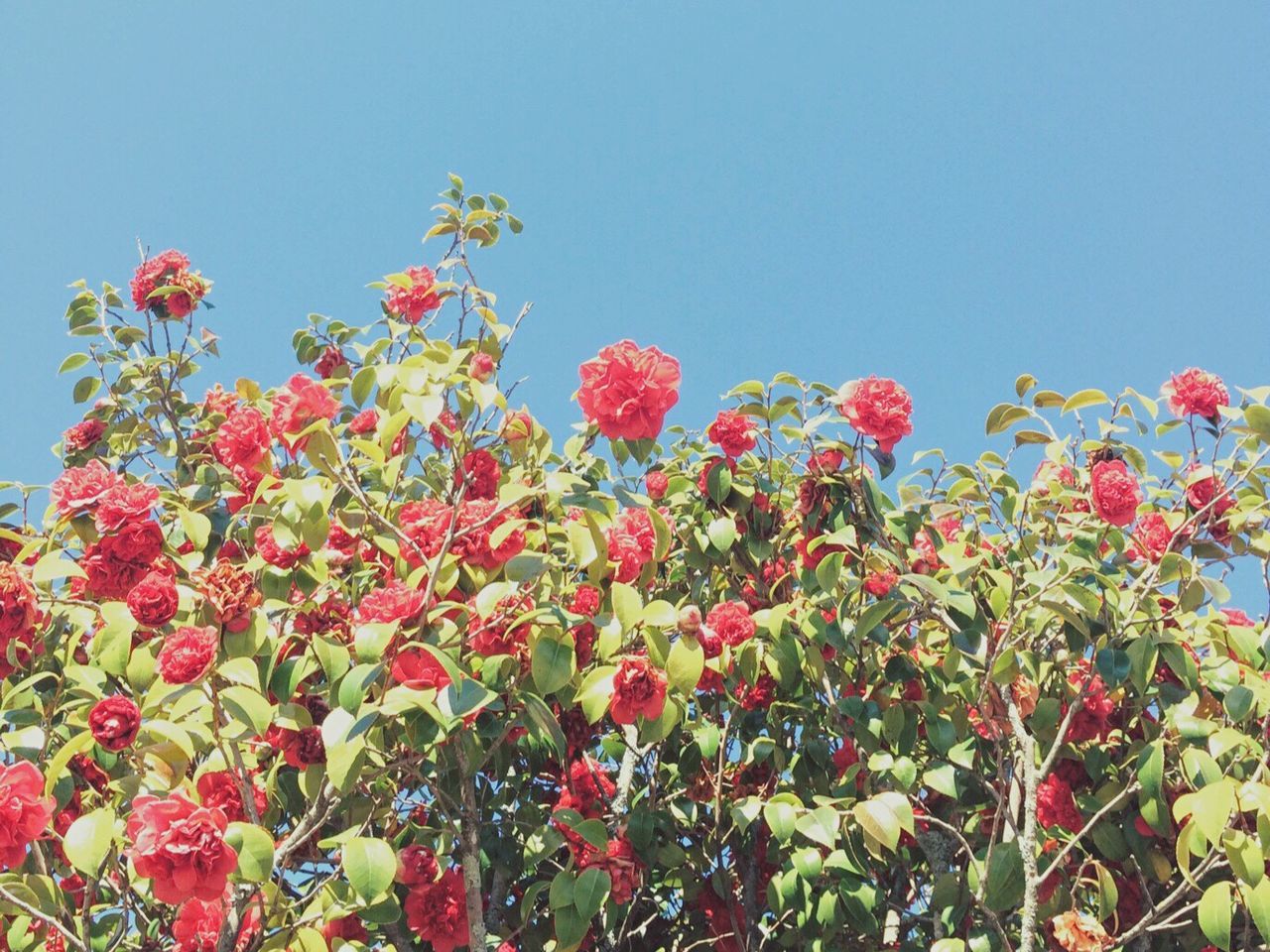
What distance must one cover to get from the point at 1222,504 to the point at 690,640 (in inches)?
64.6

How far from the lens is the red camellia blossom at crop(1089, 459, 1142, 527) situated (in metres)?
2.54

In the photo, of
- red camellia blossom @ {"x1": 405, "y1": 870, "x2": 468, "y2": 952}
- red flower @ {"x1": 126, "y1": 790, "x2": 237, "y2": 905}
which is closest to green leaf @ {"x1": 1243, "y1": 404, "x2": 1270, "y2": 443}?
red camellia blossom @ {"x1": 405, "y1": 870, "x2": 468, "y2": 952}

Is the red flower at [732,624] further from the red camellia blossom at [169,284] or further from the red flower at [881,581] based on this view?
the red camellia blossom at [169,284]

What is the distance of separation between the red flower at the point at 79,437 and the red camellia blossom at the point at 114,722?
6.59 feet

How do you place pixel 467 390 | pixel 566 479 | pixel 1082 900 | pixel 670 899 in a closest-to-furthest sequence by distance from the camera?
pixel 566 479 → pixel 467 390 → pixel 1082 900 → pixel 670 899

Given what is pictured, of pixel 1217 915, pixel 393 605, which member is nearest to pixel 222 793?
pixel 393 605

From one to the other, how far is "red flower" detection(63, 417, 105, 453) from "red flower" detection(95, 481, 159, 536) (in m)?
1.53

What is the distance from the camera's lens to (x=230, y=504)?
301 centimetres

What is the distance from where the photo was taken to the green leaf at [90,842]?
191 centimetres

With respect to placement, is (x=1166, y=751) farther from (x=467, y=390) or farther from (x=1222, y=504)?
(x=467, y=390)

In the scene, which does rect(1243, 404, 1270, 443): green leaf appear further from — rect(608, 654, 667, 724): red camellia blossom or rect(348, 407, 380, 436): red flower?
rect(348, 407, 380, 436): red flower

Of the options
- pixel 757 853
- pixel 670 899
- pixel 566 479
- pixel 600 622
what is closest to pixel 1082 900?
pixel 757 853

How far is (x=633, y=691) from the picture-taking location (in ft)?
6.79

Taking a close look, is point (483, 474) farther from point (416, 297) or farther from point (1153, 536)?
point (1153, 536)
